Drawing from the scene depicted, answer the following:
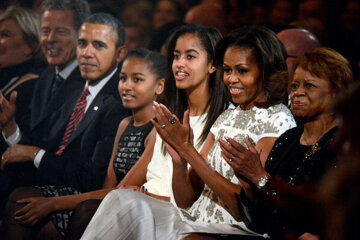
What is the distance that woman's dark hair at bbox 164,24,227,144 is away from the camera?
277 centimetres

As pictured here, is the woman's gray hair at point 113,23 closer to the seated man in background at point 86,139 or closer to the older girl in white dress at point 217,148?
the seated man in background at point 86,139

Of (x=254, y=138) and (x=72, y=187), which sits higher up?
(x=254, y=138)

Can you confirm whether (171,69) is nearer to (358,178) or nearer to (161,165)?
(161,165)

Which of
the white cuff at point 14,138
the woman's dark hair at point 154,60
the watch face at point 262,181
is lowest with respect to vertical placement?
the white cuff at point 14,138

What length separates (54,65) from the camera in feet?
14.0

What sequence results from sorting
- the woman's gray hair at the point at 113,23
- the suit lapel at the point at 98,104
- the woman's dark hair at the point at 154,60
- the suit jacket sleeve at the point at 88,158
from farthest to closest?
the woman's gray hair at the point at 113,23 < the suit lapel at the point at 98,104 < the suit jacket sleeve at the point at 88,158 < the woman's dark hair at the point at 154,60

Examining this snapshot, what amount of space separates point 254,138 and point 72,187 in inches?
67.0

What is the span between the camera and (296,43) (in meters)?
2.91

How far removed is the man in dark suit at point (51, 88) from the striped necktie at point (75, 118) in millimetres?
72

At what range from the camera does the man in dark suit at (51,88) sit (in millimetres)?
4027

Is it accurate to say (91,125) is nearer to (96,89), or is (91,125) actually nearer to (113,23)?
(96,89)

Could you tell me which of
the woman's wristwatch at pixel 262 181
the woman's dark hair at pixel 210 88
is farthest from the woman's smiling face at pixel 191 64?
the woman's wristwatch at pixel 262 181

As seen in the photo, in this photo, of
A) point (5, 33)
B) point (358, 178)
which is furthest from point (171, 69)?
point (358, 178)

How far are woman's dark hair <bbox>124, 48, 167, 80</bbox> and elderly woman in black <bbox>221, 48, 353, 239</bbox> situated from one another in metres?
1.42
